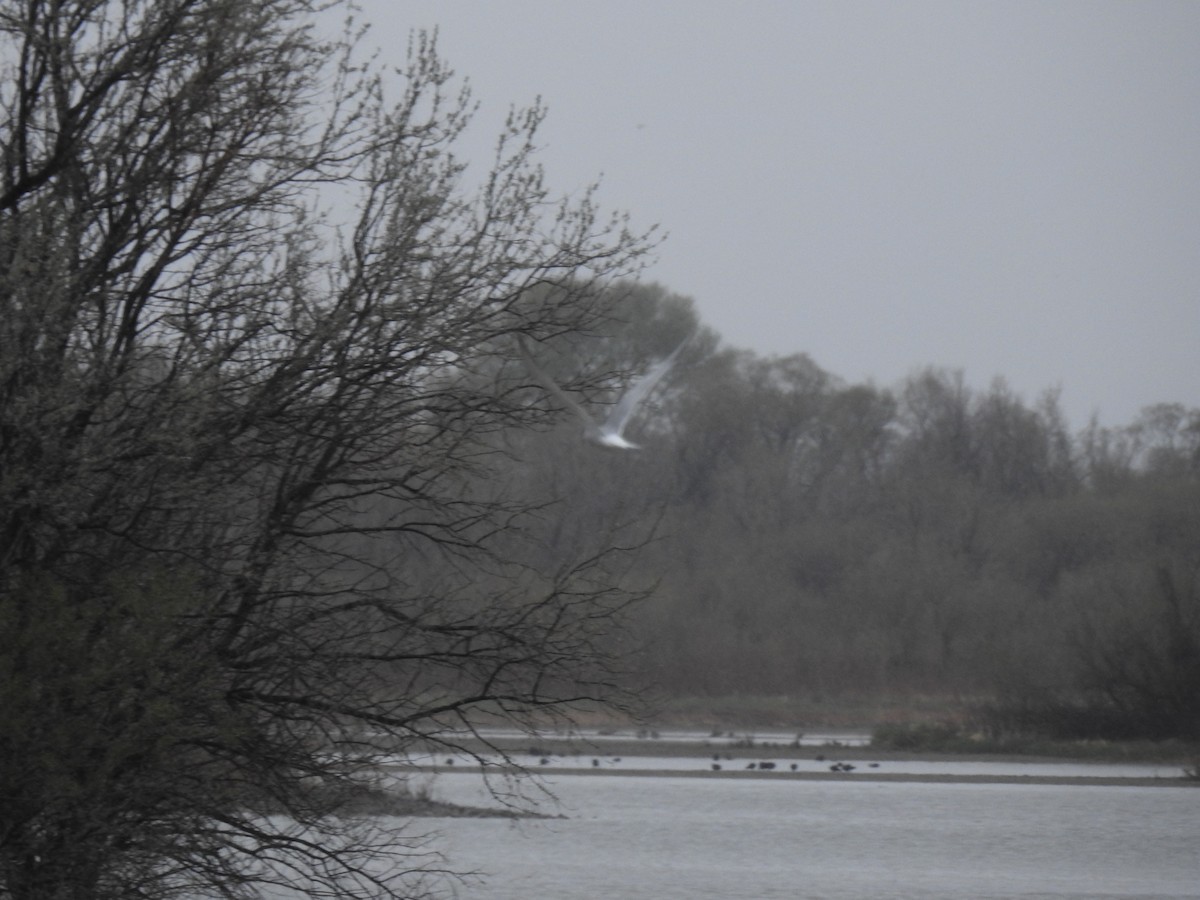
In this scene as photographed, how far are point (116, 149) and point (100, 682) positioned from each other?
350 cm

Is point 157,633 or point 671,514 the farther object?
point 671,514

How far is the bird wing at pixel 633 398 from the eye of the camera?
11.9m

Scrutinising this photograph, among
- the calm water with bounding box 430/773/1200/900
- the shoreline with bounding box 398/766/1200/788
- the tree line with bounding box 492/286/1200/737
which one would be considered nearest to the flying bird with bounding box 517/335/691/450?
the calm water with bounding box 430/773/1200/900

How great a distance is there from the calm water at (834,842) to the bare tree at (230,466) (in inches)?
247

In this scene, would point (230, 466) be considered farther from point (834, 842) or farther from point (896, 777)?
point (896, 777)

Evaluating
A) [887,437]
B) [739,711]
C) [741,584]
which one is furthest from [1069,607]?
[887,437]

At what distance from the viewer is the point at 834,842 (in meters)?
26.3

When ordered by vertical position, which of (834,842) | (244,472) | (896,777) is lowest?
(834,842)

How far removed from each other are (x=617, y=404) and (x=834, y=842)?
15.8 metres

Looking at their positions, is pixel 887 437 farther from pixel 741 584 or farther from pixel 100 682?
pixel 100 682

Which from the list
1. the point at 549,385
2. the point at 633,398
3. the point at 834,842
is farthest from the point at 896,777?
the point at 549,385

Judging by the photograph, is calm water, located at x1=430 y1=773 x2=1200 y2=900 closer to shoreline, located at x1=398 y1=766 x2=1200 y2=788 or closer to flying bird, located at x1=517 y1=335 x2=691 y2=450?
shoreline, located at x1=398 y1=766 x2=1200 y2=788

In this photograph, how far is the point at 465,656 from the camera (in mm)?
11578

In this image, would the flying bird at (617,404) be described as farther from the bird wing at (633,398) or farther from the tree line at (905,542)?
the tree line at (905,542)
